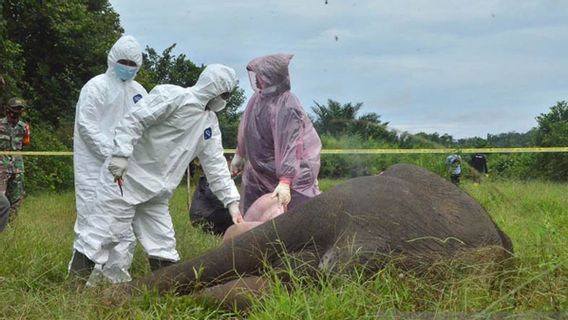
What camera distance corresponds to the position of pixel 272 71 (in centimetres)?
547

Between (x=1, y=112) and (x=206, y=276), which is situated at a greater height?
(x=1, y=112)

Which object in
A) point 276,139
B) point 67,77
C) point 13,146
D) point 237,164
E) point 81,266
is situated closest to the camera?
point 81,266

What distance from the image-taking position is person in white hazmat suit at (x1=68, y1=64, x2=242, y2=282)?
190 inches

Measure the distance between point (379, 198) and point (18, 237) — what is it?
10.1ft

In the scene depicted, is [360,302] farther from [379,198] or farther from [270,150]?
[270,150]

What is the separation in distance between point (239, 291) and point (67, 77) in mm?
19155

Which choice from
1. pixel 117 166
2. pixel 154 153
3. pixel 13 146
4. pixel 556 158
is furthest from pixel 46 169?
pixel 117 166

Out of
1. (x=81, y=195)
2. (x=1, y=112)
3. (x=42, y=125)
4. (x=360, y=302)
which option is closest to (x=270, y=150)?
(x=81, y=195)

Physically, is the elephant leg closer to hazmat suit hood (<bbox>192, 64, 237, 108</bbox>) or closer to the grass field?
the grass field

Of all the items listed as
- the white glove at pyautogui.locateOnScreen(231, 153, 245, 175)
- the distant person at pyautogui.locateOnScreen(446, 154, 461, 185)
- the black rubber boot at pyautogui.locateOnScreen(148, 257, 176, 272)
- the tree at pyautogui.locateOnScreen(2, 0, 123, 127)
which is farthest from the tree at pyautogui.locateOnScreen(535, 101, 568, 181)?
the tree at pyautogui.locateOnScreen(2, 0, 123, 127)

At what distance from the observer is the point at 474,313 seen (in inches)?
117

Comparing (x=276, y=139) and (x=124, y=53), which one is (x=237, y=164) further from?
(x=124, y=53)

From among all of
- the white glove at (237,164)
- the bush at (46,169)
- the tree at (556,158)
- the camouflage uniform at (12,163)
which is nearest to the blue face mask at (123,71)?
the white glove at (237,164)

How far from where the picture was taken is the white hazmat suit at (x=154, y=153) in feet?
15.8
